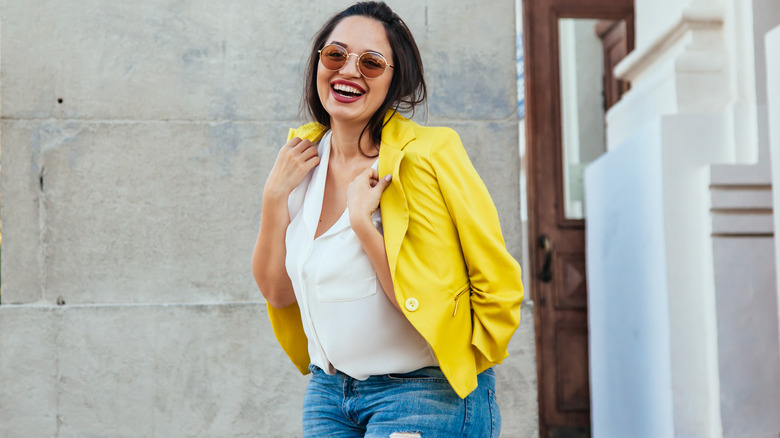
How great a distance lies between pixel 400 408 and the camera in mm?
1748

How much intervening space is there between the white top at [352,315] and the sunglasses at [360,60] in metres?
0.36

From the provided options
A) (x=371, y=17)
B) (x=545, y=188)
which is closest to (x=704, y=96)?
(x=545, y=188)

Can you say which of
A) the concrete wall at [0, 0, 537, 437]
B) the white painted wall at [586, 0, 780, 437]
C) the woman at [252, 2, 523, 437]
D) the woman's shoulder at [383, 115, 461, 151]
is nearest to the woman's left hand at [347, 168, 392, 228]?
the woman at [252, 2, 523, 437]

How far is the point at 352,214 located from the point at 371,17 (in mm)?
519

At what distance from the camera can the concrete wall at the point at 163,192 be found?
3.48 meters

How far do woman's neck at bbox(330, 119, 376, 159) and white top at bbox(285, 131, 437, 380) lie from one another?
0.23m

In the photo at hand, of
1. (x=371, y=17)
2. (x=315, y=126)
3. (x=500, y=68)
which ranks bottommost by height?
(x=315, y=126)

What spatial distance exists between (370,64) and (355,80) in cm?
5

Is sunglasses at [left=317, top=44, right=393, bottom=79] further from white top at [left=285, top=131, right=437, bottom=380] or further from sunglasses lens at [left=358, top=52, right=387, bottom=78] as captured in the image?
white top at [left=285, top=131, right=437, bottom=380]

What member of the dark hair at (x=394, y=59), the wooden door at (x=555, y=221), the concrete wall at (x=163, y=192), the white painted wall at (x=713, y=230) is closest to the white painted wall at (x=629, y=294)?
the white painted wall at (x=713, y=230)

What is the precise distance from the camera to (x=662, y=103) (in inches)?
188

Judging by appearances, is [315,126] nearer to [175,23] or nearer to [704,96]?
[175,23]

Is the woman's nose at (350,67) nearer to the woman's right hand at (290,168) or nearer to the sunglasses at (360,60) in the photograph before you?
the sunglasses at (360,60)

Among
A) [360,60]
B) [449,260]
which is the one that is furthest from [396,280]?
[360,60]
